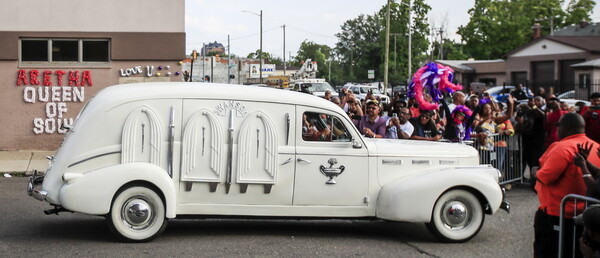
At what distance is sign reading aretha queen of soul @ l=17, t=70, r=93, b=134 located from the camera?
20.9 m

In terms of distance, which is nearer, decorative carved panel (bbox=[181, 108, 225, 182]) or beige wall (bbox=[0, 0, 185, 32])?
decorative carved panel (bbox=[181, 108, 225, 182])

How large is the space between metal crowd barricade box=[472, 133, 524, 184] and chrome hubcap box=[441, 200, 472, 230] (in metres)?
4.63

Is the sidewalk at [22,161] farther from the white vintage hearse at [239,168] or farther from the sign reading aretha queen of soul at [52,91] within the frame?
the white vintage hearse at [239,168]

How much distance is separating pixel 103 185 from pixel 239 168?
5.22 feet

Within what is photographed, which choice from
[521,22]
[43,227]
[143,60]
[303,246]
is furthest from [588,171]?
[521,22]

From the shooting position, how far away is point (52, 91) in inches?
829

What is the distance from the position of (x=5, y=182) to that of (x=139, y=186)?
24.4ft

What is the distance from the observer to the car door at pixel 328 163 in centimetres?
980

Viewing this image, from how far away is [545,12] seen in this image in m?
85.7

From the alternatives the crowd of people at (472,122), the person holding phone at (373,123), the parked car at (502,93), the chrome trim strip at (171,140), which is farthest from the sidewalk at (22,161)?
the parked car at (502,93)

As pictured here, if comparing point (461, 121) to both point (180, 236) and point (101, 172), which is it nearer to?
point (180, 236)

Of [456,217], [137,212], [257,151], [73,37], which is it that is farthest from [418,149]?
[73,37]

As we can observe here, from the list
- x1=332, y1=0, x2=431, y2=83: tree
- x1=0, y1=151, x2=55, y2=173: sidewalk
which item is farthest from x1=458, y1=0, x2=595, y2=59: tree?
x1=0, y1=151, x2=55, y2=173: sidewalk

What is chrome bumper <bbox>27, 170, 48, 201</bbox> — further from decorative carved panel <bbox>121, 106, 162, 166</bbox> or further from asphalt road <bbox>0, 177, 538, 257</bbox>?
decorative carved panel <bbox>121, 106, 162, 166</bbox>
